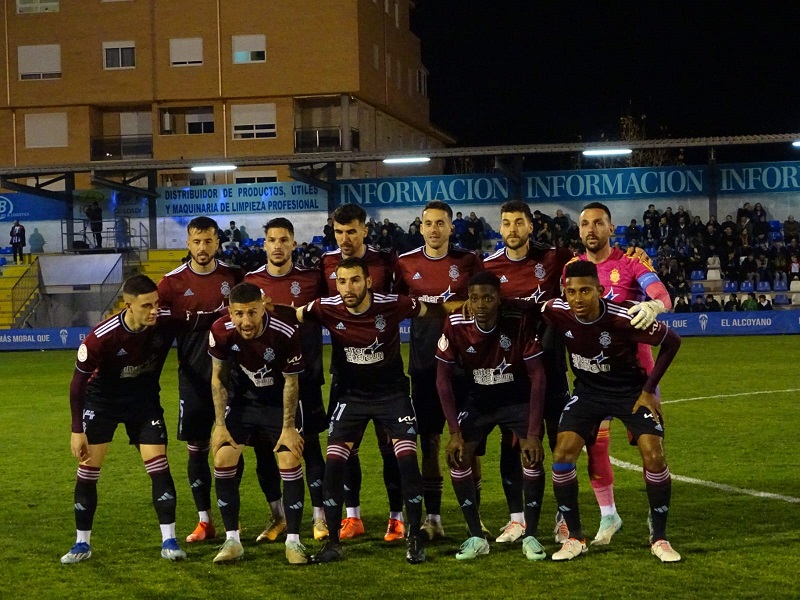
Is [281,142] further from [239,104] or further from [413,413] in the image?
[413,413]

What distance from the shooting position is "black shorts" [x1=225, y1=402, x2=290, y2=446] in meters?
6.88

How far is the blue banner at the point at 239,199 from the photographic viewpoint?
34.5 m

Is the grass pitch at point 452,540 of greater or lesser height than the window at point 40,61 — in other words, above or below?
below

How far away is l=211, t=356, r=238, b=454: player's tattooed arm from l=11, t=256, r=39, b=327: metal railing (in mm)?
25936

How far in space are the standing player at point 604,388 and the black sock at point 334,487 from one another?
4.32 feet

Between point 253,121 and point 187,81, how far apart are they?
322 centimetres

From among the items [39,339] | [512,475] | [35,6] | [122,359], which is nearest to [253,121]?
[35,6]

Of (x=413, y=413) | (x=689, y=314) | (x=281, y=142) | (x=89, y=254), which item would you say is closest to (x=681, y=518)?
(x=413, y=413)

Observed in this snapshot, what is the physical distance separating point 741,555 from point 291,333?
3013 millimetres

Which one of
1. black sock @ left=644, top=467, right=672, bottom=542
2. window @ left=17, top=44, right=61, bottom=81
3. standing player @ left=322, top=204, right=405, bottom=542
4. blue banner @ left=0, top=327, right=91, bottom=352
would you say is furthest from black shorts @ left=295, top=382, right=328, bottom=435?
window @ left=17, top=44, right=61, bottom=81

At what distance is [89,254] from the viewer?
34125 millimetres

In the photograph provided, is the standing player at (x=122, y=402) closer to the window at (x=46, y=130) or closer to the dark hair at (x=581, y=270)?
the dark hair at (x=581, y=270)

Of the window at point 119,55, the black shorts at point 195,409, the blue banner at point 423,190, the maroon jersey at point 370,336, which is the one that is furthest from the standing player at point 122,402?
the window at point 119,55

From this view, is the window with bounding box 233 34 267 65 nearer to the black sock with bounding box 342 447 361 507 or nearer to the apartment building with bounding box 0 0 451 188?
the apartment building with bounding box 0 0 451 188
